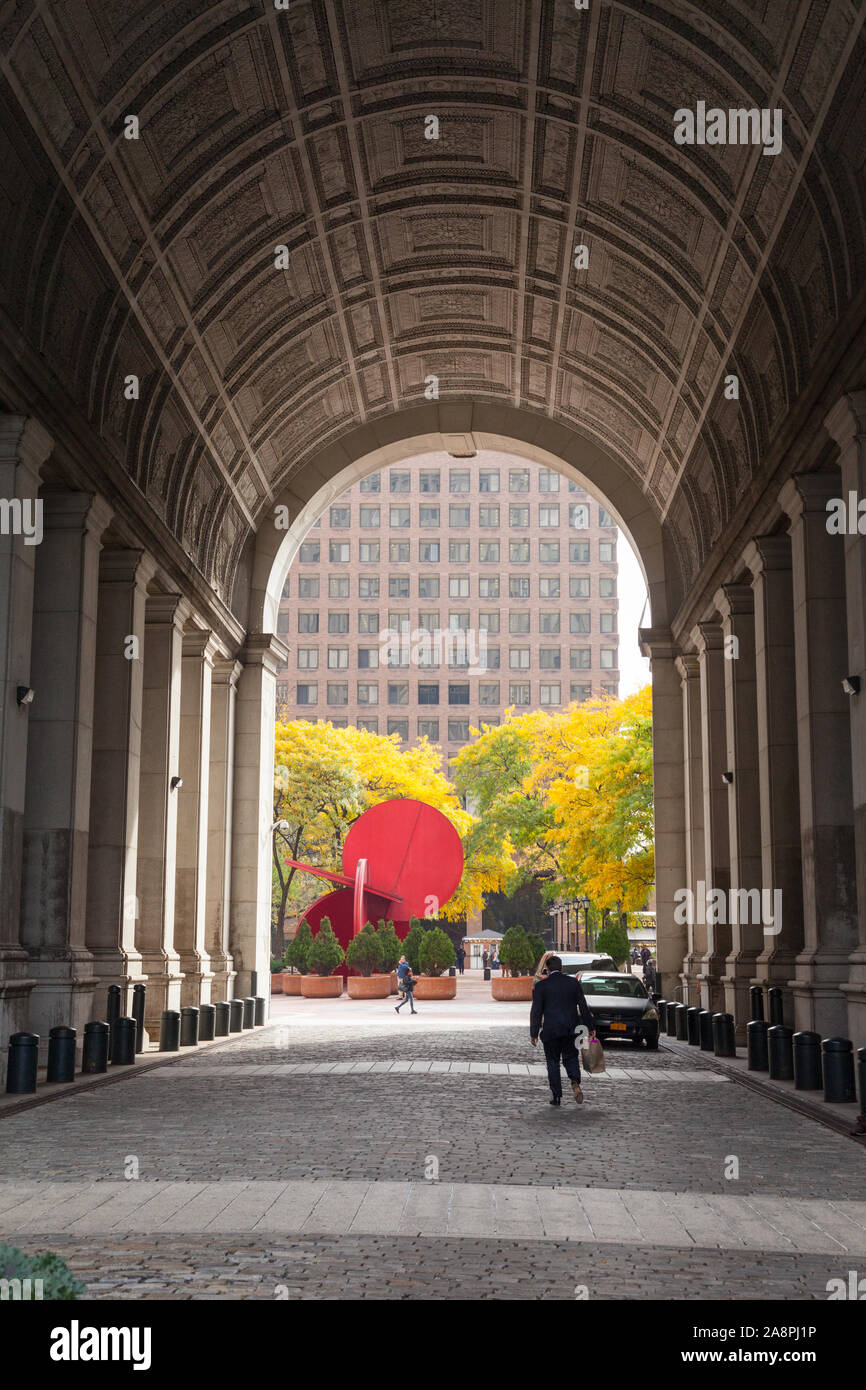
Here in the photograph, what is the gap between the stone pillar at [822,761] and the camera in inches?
760

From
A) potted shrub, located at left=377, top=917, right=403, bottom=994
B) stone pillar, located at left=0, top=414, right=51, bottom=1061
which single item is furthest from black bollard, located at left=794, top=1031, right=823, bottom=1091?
potted shrub, located at left=377, top=917, right=403, bottom=994

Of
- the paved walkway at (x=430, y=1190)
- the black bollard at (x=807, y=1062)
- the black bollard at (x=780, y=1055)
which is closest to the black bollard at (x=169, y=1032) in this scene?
the paved walkway at (x=430, y=1190)

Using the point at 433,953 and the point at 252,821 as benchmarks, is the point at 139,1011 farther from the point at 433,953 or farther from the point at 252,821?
the point at 433,953

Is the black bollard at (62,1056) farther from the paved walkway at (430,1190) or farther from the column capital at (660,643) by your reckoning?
the column capital at (660,643)

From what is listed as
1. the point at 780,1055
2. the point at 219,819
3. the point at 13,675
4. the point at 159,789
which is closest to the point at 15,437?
the point at 13,675

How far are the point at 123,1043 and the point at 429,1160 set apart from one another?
35.1 feet

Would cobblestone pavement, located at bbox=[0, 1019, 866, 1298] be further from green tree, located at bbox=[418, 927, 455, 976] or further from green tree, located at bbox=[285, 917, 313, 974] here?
green tree, located at bbox=[285, 917, 313, 974]

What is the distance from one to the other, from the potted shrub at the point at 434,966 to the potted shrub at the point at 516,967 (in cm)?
174

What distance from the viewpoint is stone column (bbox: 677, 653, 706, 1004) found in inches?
1210

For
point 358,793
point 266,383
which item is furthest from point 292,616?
point 266,383

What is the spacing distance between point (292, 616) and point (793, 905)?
346 feet

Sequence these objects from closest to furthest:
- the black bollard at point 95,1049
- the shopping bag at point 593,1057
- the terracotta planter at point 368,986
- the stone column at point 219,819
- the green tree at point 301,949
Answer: the shopping bag at point 593,1057, the black bollard at point 95,1049, the stone column at point 219,819, the terracotta planter at point 368,986, the green tree at point 301,949

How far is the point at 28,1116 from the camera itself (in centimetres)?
1466
